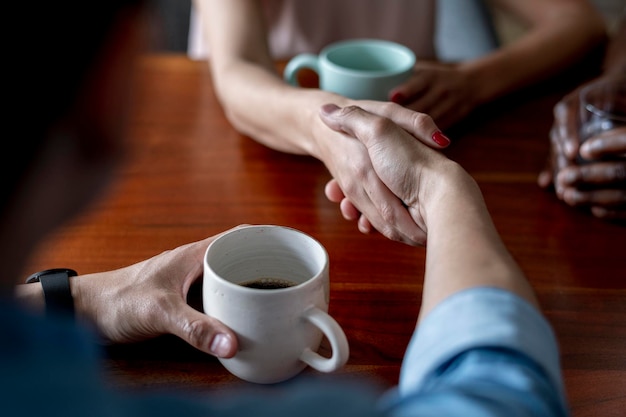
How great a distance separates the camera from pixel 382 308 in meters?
0.80

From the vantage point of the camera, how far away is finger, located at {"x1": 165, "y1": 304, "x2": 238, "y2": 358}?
655 mm

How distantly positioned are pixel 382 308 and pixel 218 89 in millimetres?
550

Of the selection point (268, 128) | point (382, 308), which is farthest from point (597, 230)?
point (268, 128)

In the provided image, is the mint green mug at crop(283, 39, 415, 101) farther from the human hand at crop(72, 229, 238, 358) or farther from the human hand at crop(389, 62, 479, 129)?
the human hand at crop(72, 229, 238, 358)

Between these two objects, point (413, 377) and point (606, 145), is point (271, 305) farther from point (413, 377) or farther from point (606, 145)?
point (606, 145)

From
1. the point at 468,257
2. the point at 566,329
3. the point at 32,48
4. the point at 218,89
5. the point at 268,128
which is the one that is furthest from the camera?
the point at 218,89

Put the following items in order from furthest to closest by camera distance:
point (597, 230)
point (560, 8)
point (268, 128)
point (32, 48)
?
point (560, 8), point (268, 128), point (597, 230), point (32, 48)

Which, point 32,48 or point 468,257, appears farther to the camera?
point 468,257

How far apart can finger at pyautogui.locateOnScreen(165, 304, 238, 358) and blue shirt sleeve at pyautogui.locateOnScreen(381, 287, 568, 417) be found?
0.56 ft

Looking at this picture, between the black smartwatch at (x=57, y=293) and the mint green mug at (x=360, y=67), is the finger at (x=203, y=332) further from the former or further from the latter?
the mint green mug at (x=360, y=67)

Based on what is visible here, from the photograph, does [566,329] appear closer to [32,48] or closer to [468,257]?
[468,257]

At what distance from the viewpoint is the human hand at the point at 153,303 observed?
2.21ft

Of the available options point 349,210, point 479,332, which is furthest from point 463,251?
point 349,210

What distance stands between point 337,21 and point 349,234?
744 mm
